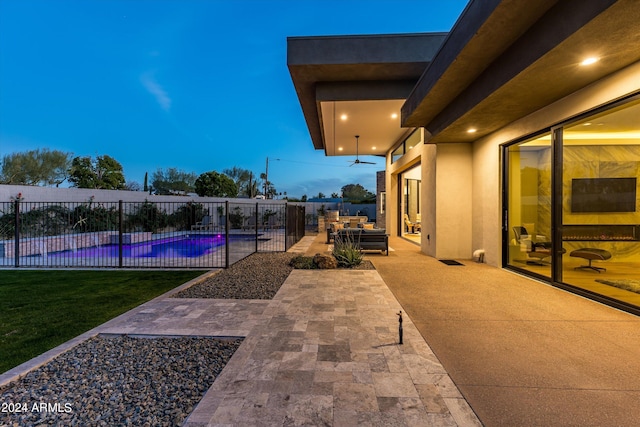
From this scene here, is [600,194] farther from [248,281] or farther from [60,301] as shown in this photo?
[60,301]

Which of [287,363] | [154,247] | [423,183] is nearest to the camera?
[287,363]

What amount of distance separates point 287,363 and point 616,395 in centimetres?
229

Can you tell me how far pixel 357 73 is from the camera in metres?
6.75

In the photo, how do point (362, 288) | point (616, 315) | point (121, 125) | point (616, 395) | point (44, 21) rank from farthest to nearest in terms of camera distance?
point (121, 125) < point (44, 21) < point (362, 288) < point (616, 315) < point (616, 395)

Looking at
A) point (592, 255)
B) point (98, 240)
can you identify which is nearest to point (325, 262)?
point (592, 255)

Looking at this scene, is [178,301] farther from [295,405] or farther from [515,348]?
[515,348]

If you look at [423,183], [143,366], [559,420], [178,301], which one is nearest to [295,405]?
[143,366]

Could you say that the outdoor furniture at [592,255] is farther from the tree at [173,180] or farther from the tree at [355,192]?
the tree at [355,192]

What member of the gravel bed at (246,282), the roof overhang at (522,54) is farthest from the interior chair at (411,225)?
the roof overhang at (522,54)

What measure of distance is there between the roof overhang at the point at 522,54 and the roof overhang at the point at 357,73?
1.47 meters

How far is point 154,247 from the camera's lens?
11.2 metres

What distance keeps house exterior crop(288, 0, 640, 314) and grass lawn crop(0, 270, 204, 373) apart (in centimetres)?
543

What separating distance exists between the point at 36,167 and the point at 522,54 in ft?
80.0

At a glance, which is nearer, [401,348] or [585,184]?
[401,348]
